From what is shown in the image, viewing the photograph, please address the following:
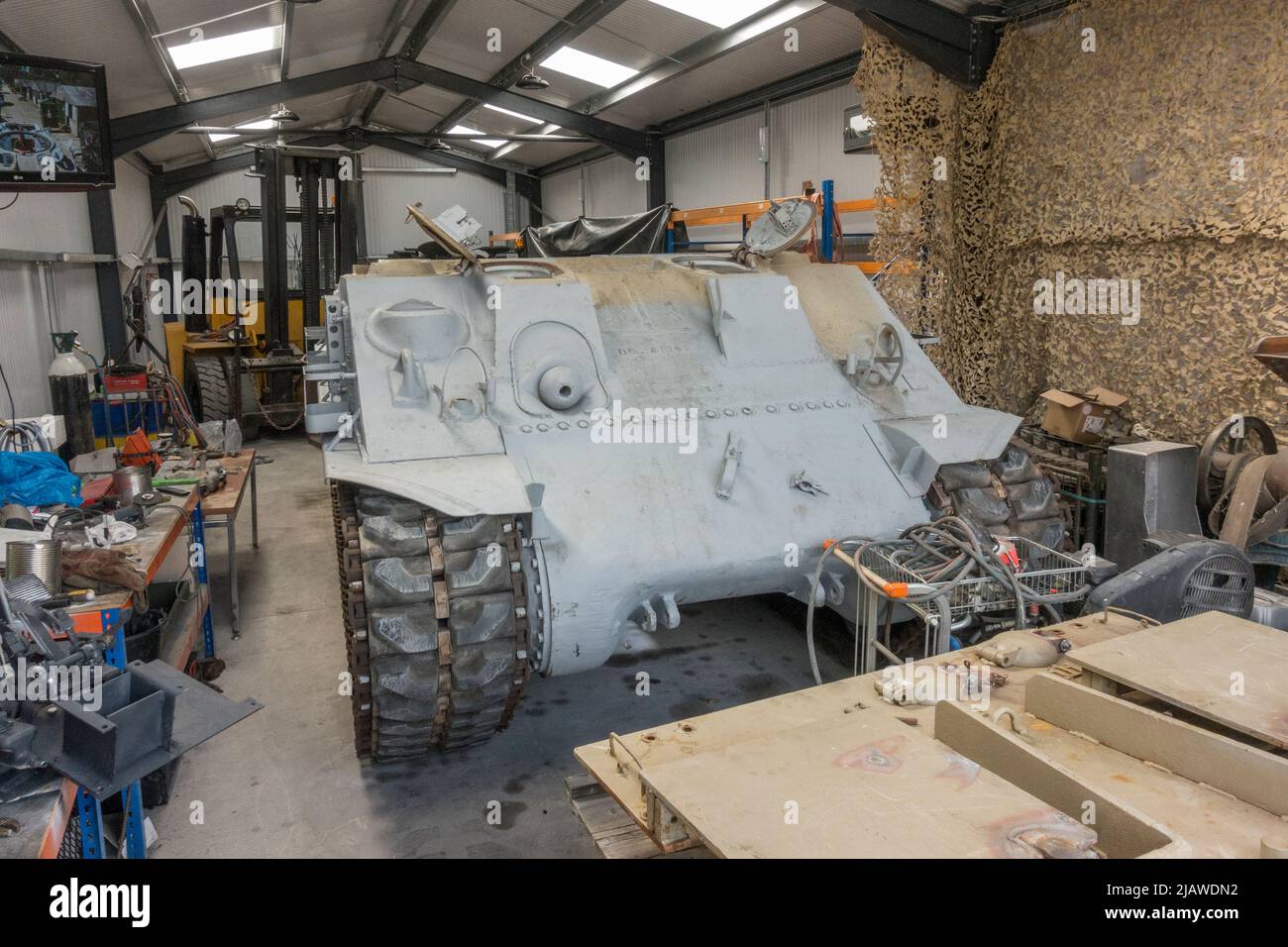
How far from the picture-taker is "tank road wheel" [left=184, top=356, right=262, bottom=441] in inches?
453

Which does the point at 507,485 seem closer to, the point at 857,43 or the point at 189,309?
the point at 857,43

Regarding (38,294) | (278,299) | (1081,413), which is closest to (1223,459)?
(1081,413)

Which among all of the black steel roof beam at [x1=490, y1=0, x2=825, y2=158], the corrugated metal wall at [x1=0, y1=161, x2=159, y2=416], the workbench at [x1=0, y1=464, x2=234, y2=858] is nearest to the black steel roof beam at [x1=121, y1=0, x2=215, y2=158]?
the corrugated metal wall at [x1=0, y1=161, x2=159, y2=416]

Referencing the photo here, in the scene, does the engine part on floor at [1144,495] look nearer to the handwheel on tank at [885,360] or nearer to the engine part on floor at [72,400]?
the handwheel on tank at [885,360]

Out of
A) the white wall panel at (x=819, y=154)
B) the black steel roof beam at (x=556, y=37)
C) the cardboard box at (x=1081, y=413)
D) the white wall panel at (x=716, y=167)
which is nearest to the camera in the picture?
the cardboard box at (x=1081, y=413)

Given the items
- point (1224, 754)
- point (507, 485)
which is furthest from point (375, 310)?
point (1224, 754)

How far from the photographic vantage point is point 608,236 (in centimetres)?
974

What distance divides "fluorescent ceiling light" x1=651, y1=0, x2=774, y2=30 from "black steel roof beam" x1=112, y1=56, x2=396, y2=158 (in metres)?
4.99

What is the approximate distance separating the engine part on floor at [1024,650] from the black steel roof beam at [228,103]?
1170cm

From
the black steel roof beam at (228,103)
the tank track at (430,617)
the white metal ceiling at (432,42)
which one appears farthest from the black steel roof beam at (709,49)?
the tank track at (430,617)

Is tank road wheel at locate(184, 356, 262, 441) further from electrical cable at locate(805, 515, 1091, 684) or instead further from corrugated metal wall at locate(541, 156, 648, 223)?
electrical cable at locate(805, 515, 1091, 684)

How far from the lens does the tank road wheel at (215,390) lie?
37.8 feet

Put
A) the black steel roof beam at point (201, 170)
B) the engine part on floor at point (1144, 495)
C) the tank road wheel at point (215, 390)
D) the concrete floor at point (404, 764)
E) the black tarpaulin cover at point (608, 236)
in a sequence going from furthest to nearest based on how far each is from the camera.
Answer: the black steel roof beam at point (201, 170) < the tank road wheel at point (215, 390) < the black tarpaulin cover at point (608, 236) < the engine part on floor at point (1144, 495) < the concrete floor at point (404, 764)

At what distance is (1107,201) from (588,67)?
312 inches
